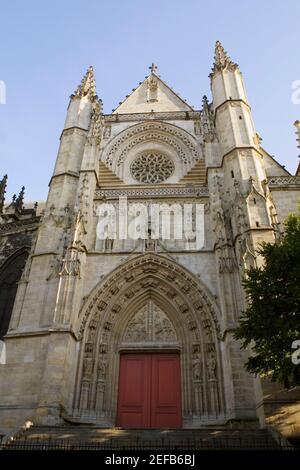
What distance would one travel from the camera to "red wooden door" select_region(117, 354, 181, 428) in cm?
987

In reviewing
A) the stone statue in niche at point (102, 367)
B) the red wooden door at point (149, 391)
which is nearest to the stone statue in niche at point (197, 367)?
the red wooden door at point (149, 391)

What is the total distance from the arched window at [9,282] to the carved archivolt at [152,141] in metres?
5.25

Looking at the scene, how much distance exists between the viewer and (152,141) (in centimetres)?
1636

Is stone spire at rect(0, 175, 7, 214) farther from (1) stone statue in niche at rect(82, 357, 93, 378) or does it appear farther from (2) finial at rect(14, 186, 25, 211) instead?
(1) stone statue in niche at rect(82, 357, 93, 378)

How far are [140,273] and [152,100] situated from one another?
10.3 meters

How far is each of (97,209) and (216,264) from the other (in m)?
4.78

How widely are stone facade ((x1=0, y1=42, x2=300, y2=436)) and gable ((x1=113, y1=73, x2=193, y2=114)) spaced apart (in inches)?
92.4

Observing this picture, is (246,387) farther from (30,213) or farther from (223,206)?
(30,213)

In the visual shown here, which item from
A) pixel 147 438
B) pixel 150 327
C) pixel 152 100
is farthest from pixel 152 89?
pixel 147 438

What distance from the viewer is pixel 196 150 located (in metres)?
15.4

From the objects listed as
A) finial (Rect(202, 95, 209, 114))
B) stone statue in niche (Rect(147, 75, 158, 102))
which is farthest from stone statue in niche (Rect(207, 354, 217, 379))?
stone statue in niche (Rect(147, 75, 158, 102))

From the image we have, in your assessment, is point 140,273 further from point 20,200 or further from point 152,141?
point 20,200
